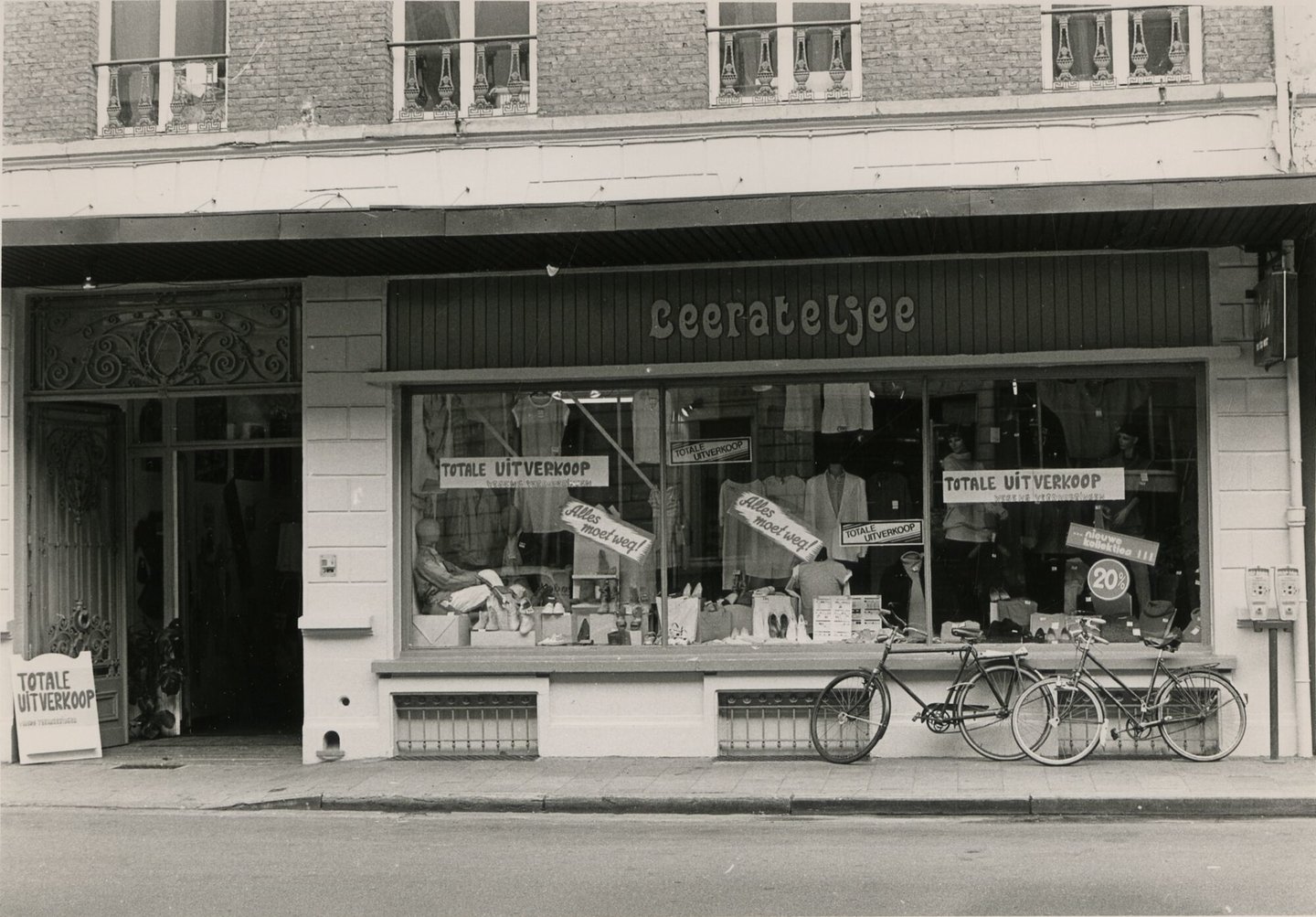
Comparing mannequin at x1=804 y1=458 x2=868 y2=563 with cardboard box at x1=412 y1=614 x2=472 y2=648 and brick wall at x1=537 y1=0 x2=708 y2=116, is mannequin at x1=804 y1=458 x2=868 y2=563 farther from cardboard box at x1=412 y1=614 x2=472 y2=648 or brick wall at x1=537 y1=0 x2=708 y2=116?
brick wall at x1=537 y1=0 x2=708 y2=116

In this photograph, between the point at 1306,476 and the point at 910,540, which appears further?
the point at 910,540

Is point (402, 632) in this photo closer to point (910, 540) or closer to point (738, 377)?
point (738, 377)

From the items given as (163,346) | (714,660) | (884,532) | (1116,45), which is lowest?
(714,660)

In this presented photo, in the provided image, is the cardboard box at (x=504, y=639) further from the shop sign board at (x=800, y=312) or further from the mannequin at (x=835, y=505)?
the mannequin at (x=835, y=505)

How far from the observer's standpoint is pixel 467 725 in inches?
464

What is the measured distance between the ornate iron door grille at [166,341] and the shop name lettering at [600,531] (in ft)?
9.02

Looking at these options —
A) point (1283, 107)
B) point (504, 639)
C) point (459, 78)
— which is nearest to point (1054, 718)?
point (504, 639)

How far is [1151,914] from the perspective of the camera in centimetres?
648

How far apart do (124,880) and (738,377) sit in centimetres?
622

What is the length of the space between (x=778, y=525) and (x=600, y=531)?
1532mm

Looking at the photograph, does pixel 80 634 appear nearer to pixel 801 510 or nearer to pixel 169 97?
pixel 169 97

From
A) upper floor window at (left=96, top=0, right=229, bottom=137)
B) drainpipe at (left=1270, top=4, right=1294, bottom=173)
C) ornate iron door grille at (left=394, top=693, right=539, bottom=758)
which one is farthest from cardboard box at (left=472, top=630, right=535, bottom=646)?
drainpipe at (left=1270, top=4, right=1294, bottom=173)

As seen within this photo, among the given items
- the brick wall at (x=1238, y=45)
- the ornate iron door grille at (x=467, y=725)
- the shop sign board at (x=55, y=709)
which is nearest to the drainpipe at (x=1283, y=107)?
the brick wall at (x=1238, y=45)

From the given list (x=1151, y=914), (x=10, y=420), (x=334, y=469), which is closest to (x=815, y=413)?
(x=334, y=469)
